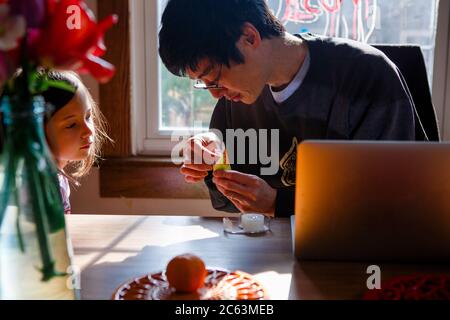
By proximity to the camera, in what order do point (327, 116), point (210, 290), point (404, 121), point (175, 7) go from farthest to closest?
point (327, 116), point (404, 121), point (175, 7), point (210, 290)

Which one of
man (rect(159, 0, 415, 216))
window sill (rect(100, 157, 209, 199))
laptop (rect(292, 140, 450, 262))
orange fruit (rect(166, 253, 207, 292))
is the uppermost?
man (rect(159, 0, 415, 216))

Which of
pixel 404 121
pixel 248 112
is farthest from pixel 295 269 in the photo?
pixel 248 112

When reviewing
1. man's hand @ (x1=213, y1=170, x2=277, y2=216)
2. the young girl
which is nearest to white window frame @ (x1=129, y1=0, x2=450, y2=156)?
the young girl

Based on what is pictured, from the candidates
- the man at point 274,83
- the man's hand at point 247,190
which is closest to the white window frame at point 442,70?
the man at point 274,83

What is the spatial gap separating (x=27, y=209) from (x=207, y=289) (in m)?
0.33

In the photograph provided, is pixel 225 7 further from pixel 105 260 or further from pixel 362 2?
pixel 362 2

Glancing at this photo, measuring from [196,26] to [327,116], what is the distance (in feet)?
1.63

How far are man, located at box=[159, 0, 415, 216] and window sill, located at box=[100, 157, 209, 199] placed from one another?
637 mm

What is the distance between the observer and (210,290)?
87 cm

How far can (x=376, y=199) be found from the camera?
3.14 ft

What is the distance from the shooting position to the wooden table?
36.1 inches

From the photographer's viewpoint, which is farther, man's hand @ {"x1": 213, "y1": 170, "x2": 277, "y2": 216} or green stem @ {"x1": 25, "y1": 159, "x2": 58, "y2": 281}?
man's hand @ {"x1": 213, "y1": 170, "x2": 277, "y2": 216}

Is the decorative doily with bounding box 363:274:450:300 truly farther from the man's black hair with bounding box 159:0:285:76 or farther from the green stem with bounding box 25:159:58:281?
the man's black hair with bounding box 159:0:285:76

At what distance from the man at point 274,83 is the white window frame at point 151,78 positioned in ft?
2.29
